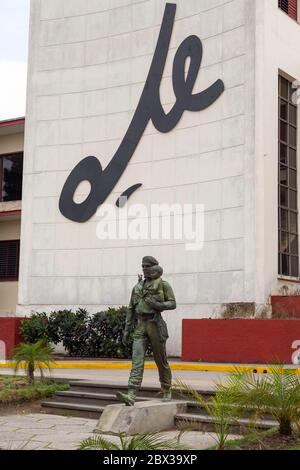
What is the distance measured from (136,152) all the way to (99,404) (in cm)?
1226

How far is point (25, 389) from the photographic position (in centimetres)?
1228

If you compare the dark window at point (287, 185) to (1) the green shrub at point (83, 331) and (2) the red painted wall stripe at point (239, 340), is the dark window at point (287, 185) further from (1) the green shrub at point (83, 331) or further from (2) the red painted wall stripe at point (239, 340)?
(1) the green shrub at point (83, 331)

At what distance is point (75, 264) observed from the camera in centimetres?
2262

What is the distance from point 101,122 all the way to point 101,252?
4703 mm

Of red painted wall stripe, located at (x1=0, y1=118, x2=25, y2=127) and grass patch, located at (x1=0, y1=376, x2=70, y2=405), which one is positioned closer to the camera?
grass patch, located at (x1=0, y1=376, x2=70, y2=405)

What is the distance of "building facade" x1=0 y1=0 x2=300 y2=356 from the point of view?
19.2 m

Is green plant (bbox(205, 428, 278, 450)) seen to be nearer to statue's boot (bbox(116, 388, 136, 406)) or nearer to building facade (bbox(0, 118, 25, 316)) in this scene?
statue's boot (bbox(116, 388, 136, 406))

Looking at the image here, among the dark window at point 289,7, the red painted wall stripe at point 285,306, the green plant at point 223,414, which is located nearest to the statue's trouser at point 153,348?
the green plant at point 223,414

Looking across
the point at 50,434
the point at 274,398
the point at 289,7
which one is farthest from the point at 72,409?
the point at 289,7

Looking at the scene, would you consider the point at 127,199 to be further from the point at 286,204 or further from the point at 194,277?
the point at 286,204
